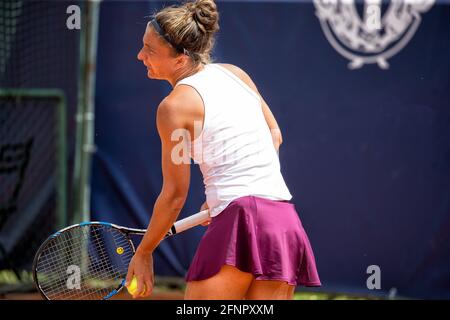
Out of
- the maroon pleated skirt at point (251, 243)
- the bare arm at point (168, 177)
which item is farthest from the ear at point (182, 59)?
the maroon pleated skirt at point (251, 243)

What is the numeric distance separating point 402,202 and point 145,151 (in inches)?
74.7

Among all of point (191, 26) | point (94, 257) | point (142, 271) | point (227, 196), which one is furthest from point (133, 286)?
point (94, 257)

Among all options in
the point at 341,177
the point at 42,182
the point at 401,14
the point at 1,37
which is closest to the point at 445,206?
the point at 341,177

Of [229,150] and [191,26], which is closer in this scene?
[229,150]

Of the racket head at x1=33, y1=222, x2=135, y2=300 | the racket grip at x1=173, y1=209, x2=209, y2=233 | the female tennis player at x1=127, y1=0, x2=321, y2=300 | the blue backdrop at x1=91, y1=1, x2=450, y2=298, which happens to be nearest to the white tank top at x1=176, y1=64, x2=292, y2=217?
the female tennis player at x1=127, y1=0, x2=321, y2=300

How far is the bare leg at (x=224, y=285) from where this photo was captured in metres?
2.84

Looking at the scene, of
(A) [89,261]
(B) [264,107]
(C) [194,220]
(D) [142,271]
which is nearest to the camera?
(D) [142,271]

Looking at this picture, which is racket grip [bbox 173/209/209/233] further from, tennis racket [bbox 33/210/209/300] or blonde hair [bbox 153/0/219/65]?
blonde hair [bbox 153/0/219/65]

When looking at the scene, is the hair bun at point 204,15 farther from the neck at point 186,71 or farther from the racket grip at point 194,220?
the racket grip at point 194,220

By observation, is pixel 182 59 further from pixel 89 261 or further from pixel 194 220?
pixel 89 261

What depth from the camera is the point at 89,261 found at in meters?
4.64

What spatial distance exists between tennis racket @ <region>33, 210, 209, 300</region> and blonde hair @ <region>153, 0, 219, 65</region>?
0.66 m

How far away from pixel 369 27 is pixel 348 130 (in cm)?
74

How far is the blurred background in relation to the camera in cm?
591
